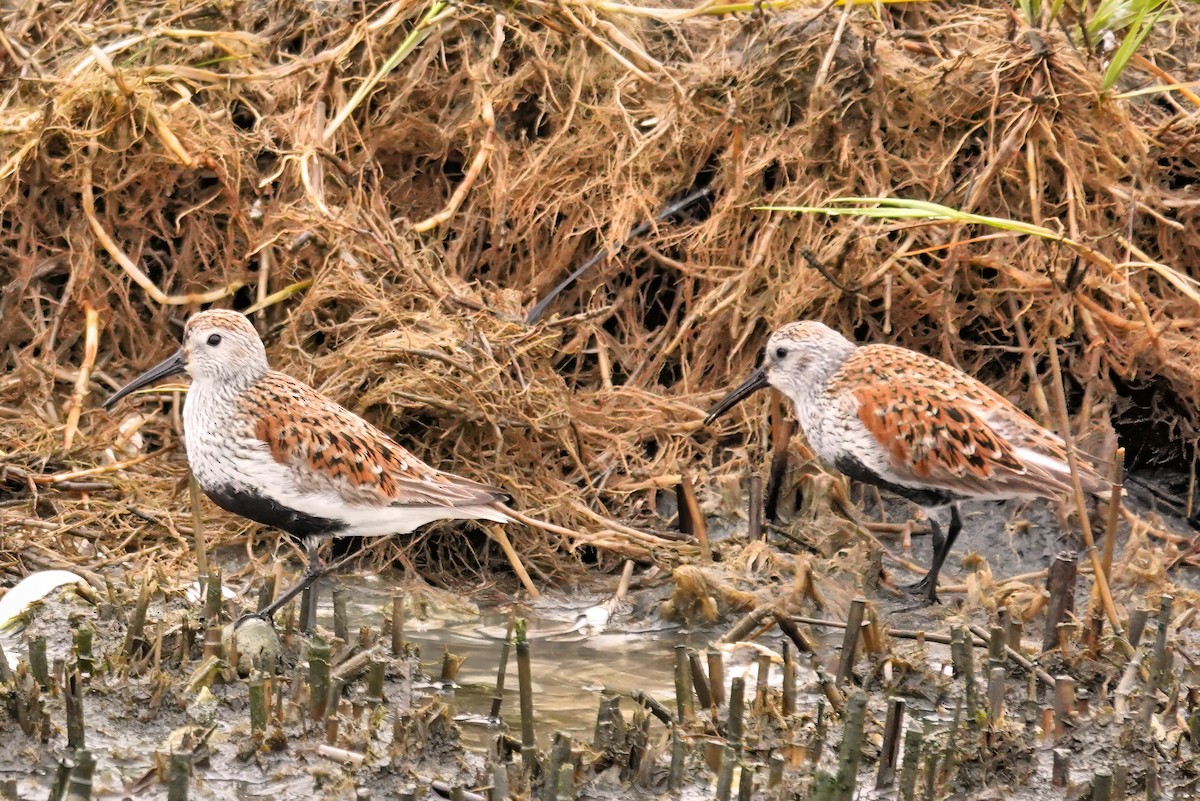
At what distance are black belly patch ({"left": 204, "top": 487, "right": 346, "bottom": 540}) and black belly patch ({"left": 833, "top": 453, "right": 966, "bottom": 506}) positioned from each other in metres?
2.03

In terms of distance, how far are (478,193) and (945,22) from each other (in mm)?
2605

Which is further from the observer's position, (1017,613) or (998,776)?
(1017,613)

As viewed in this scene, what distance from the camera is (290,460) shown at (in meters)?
6.04

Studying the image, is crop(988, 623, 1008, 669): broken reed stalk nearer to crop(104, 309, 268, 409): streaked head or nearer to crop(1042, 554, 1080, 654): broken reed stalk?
crop(1042, 554, 1080, 654): broken reed stalk

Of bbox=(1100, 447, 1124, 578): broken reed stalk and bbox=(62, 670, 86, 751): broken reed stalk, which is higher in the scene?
→ bbox=(1100, 447, 1124, 578): broken reed stalk

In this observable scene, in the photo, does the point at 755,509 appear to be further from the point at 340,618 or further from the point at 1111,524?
the point at 340,618

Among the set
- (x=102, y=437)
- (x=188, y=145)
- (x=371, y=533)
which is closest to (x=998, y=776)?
(x=371, y=533)

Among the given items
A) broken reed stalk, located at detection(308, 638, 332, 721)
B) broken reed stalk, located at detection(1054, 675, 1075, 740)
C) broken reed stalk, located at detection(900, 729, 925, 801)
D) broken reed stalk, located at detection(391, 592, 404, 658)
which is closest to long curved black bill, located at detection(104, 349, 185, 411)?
broken reed stalk, located at detection(391, 592, 404, 658)

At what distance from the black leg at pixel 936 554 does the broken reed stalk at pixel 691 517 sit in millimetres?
841

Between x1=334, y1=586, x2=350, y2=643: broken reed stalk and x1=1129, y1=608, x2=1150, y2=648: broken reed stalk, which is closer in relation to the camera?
x1=1129, y1=608, x2=1150, y2=648: broken reed stalk

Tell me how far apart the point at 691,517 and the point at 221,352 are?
2.07 metres

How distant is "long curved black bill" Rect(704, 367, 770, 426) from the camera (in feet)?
23.9

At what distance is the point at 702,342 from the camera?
810 cm

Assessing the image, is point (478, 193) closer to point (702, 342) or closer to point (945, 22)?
point (702, 342)
